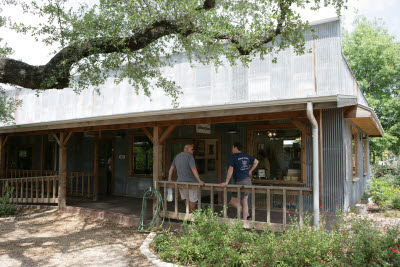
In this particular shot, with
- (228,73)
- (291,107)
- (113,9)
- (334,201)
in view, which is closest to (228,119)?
(291,107)

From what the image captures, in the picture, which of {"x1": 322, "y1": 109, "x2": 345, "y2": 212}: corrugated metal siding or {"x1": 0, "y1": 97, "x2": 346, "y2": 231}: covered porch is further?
{"x1": 322, "y1": 109, "x2": 345, "y2": 212}: corrugated metal siding

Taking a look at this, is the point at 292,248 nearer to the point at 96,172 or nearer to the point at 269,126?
the point at 269,126

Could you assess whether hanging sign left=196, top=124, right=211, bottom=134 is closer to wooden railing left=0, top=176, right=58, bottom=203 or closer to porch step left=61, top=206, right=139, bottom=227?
porch step left=61, top=206, right=139, bottom=227

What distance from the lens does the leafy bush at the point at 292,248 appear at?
4.02m

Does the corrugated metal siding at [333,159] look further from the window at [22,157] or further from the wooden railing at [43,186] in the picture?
the window at [22,157]

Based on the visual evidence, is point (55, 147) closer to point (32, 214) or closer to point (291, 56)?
point (32, 214)

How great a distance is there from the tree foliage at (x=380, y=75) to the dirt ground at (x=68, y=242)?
60.4ft

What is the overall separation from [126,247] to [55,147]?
9467mm

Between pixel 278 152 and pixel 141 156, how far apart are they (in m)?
5.22

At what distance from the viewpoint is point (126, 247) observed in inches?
230

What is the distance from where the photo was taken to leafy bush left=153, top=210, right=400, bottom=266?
402 centimetres

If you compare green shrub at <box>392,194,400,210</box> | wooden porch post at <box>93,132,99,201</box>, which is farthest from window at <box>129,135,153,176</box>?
green shrub at <box>392,194,400,210</box>

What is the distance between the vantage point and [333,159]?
7.33 metres

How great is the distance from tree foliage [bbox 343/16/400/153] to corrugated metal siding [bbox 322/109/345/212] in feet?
47.0
